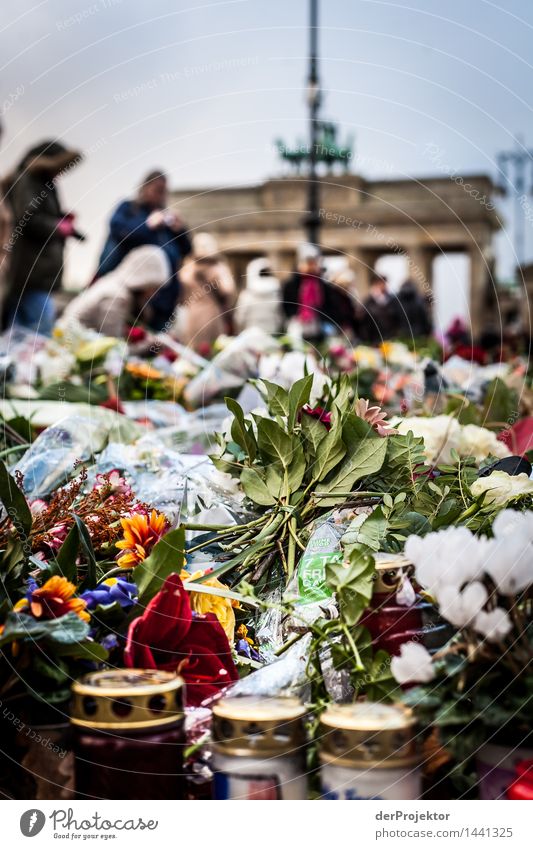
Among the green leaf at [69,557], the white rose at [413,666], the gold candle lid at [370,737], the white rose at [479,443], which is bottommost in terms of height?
the gold candle lid at [370,737]

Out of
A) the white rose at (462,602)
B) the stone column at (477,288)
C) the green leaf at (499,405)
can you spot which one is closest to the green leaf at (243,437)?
the white rose at (462,602)

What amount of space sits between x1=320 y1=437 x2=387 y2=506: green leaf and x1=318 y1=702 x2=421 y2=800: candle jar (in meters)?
0.61

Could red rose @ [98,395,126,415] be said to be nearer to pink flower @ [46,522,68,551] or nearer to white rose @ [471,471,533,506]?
pink flower @ [46,522,68,551]

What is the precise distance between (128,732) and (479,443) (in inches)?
54.9

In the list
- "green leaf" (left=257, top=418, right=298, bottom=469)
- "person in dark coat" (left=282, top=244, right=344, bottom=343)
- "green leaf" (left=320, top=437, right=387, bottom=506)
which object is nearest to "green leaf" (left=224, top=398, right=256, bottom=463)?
"green leaf" (left=257, top=418, right=298, bottom=469)

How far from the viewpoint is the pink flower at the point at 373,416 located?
1.72 m

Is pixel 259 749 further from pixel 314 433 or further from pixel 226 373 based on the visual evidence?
pixel 226 373

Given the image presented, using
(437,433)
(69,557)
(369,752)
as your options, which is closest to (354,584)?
(369,752)

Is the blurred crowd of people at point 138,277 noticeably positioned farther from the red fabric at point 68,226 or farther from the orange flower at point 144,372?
the orange flower at point 144,372

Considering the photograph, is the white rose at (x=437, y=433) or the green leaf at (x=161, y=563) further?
the white rose at (x=437, y=433)

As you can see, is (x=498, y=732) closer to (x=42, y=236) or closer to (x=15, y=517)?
(x=15, y=517)

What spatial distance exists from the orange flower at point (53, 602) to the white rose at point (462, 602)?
1.36 feet

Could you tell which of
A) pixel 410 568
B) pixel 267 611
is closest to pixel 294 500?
pixel 267 611
